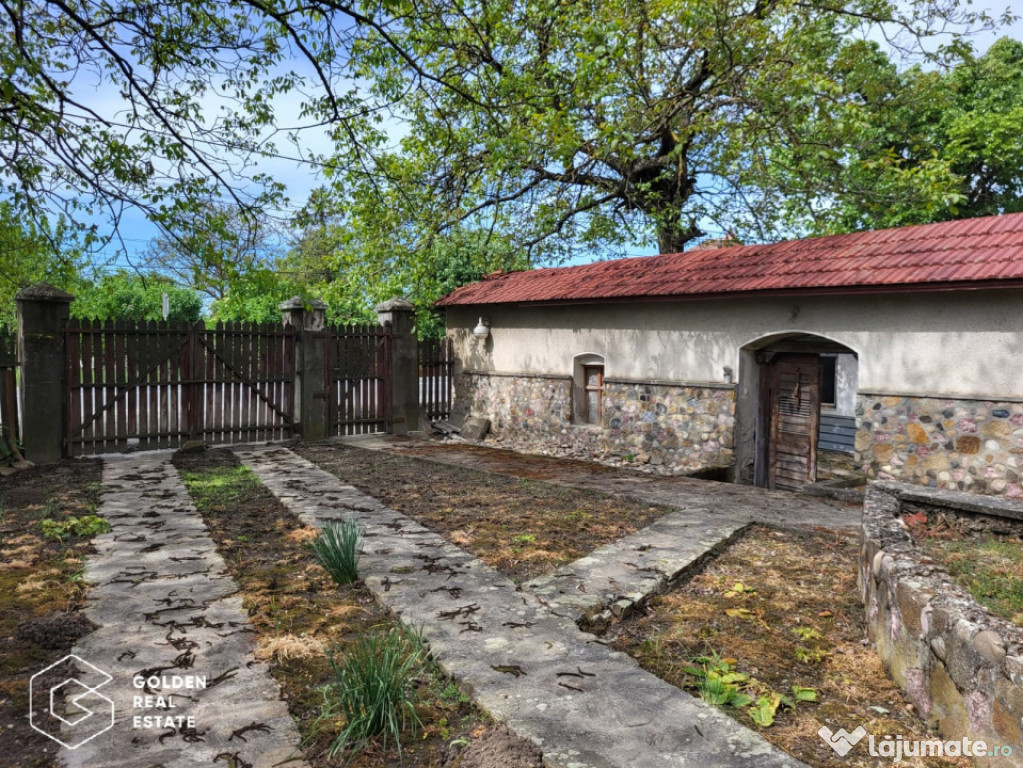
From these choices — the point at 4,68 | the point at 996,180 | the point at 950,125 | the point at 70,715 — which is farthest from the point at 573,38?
the point at 996,180

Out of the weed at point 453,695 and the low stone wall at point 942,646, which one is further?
the weed at point 453,695

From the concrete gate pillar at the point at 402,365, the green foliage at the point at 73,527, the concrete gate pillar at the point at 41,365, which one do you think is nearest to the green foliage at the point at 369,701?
the green foliage at the point at 73,527

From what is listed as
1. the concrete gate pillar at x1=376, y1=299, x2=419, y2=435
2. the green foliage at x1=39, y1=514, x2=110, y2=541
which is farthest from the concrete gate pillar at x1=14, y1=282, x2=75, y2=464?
the concrete gate pillar at x1=376, y1=299, x2=419, y2=435

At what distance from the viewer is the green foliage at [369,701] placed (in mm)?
2611

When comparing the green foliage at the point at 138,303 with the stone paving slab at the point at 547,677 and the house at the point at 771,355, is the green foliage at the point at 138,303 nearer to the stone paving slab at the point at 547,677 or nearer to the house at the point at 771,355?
the house at the point at 771,355

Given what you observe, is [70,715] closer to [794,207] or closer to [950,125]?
[794,207]

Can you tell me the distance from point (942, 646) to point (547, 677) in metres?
1.65

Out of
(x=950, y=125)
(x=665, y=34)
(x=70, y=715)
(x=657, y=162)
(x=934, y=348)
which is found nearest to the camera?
(x=70, y=715)

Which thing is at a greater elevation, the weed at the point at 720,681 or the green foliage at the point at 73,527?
the green foliage at the point at 73,527

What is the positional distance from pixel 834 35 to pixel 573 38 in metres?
5.12

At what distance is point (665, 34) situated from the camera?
12.4 m

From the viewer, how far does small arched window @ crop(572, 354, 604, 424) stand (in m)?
11.9

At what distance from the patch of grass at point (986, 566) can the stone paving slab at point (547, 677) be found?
153 cm

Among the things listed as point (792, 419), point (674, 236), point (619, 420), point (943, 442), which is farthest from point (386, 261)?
point (943, 442)
